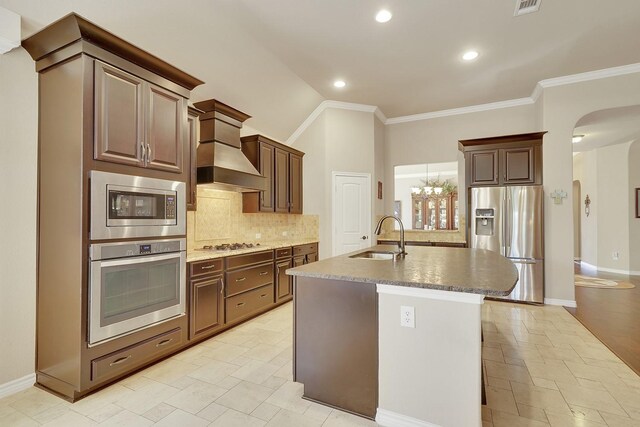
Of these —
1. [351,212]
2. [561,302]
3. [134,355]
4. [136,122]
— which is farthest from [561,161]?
[134,355]

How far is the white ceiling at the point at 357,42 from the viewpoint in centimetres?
288

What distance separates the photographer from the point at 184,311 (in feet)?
9.18

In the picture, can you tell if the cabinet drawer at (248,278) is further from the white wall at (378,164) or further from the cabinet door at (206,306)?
the white wall at (378,164)

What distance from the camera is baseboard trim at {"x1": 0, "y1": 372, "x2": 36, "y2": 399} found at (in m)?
2.19

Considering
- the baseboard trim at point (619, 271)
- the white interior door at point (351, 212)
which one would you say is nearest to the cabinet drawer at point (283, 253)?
the white interior door at point (351, 212)

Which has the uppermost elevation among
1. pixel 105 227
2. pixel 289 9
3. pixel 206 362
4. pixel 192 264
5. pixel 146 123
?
pixel 289 9

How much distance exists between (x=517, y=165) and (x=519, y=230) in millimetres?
1005

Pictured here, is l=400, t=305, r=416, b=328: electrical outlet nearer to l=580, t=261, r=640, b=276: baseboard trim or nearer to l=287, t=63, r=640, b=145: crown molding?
l=287, t=63, r=640, b=145: crown molding

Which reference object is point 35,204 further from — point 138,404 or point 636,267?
point 636,267

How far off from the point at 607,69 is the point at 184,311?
236 inches

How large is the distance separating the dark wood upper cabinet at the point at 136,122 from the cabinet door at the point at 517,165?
4560mm

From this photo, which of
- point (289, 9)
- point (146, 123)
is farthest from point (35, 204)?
point (289, 9)

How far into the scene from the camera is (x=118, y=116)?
7.43 ft

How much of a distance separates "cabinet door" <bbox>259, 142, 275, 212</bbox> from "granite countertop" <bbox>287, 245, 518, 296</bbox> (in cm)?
234
